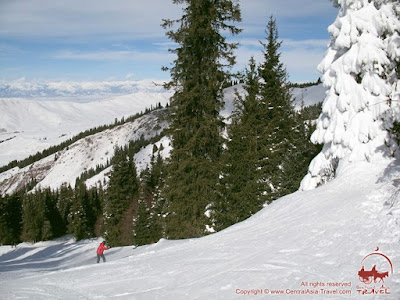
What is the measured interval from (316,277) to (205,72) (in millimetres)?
12709

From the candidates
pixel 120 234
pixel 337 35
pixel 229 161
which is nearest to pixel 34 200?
pixel 120 234

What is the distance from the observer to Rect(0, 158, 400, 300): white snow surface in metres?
5.78

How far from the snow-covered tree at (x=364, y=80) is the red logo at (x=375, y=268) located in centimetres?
513

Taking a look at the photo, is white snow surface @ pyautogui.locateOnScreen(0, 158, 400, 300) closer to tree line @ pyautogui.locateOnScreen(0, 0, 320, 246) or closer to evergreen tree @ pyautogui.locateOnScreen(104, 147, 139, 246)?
tree line @ pyautogui.locateOnScreen(0, 0, 320, 246)

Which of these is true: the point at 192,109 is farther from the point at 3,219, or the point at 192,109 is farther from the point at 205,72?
the point at 3,219

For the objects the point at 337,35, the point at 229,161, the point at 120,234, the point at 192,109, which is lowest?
the point at 120,234

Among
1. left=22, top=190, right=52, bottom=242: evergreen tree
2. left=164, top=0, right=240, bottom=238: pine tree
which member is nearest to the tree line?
left=164, top=0, right=240, bottom=238: pine tree

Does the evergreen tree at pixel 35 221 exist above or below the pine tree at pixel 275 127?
below

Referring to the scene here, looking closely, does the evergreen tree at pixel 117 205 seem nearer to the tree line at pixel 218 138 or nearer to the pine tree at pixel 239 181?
the tree line at pixel 218 138

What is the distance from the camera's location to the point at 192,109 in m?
17.1

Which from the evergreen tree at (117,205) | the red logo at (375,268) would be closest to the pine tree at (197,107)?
the red logo at (375,268)

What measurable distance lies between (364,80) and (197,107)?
8605 millimetres

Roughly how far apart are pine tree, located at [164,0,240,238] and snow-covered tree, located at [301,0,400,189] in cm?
671

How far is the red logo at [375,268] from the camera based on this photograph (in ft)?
17.4
